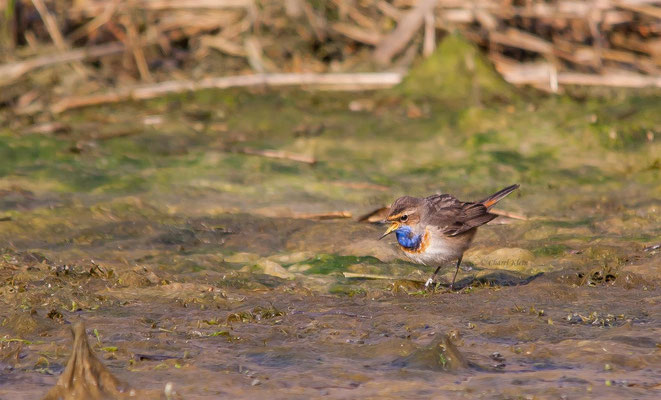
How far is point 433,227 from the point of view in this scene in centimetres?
656

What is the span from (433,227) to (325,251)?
0.94m

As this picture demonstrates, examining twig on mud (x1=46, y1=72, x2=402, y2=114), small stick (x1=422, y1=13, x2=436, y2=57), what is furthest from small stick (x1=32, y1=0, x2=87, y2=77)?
small stick (x1=422, y1=13, x2=436, y2=57)

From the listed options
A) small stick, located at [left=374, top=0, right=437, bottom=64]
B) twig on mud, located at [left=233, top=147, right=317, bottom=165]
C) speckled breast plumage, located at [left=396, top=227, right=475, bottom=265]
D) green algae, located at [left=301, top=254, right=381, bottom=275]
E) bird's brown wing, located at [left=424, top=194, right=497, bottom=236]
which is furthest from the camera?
small stick, located at [left=374, top=0, right=437, bottom=64]

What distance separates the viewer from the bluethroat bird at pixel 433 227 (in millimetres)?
6504

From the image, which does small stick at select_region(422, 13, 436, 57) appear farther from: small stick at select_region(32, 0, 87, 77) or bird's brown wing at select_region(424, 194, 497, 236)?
bird's brown wing at select_region(424, 194, 497, 236)

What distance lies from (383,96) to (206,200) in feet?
11.6

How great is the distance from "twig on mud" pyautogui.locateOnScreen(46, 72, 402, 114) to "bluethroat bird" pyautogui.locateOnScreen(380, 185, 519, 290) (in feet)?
15.3

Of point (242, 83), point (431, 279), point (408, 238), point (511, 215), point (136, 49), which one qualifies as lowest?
point (511, 215)

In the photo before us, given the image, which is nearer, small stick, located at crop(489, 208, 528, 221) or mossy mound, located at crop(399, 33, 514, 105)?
small stick, located at crop(489, 208, 528, 221)

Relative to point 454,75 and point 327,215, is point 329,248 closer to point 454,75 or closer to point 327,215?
point 327,215

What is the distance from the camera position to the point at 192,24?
42.8 feet

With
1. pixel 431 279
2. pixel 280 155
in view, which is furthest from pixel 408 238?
pixel 280 155

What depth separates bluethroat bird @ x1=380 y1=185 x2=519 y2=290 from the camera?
6.50 metres

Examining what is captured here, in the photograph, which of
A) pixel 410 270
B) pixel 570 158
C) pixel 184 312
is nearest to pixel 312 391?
pixel 184 312
